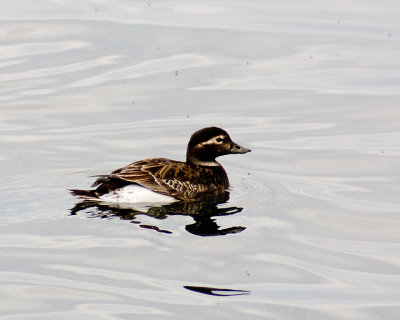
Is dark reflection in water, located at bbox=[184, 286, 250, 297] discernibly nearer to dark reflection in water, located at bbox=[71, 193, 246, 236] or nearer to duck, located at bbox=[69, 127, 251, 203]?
dark reflection in water, located at bbox=[71, 193, 246, 236]

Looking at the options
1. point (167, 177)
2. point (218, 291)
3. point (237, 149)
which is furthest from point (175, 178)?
point (218, 291)

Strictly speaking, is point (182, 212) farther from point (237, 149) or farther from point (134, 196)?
point (237, 149)

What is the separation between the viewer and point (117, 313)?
9711 millimetres

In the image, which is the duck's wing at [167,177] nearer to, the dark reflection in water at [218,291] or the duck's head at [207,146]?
the duck's head at [207,146]

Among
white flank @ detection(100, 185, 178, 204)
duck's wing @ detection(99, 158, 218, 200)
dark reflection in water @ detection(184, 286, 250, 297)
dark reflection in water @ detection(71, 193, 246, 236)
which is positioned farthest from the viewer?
A: duck's wing @ detection(99, 158, 218, 200)

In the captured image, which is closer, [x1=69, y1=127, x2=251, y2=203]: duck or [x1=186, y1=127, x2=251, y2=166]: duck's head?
[x1=69, y1=127, x2=251, y2=203]: duck

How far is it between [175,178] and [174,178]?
0.02 meters

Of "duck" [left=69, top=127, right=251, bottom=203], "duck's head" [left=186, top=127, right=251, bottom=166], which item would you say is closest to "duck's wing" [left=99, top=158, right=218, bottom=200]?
"duck" [left=69, top=127, right=251, bottom=203]

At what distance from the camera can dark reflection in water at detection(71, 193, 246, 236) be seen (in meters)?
12.1

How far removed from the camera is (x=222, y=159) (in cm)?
1573

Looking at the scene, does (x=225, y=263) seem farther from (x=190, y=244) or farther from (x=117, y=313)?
(x=117, y=313)

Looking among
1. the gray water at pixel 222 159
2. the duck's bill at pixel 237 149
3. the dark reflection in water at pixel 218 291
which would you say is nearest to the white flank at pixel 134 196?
the gray water at pixel 222 159

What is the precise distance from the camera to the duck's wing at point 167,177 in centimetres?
1335

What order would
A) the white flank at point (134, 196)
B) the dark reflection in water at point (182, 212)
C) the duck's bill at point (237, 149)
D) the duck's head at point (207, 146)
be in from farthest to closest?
the duck's bill at point (237, 149)
the duck's head at point (207, 146)
the white flank at point (134, 196)
the dark reflection in water at point (182, 212)
